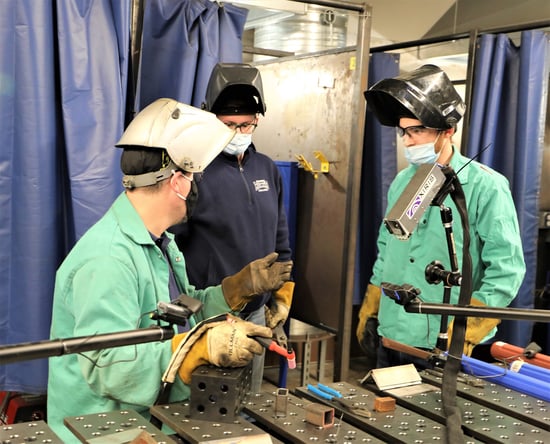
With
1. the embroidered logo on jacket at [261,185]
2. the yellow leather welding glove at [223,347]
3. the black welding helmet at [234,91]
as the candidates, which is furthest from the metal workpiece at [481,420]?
the black welding helmet at [234,91]

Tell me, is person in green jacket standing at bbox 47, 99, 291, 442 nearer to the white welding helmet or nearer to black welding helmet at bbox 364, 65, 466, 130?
the white welding helmet

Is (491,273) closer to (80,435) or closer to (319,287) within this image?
(319,287)

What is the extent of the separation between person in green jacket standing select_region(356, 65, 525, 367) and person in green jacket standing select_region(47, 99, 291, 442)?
2.25 feet

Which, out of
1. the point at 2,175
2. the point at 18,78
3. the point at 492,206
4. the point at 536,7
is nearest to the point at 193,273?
the point at 2,175

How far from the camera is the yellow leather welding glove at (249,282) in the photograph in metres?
1.83

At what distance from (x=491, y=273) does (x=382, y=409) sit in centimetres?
81

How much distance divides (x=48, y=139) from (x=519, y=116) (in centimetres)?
211

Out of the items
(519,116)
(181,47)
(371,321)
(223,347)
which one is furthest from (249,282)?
(519,116)

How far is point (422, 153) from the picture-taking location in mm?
2135

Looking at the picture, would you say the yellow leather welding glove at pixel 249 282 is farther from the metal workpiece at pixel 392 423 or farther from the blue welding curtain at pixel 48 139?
the blue welding curtain at pixel 48 139

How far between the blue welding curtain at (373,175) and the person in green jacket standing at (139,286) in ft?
6.18

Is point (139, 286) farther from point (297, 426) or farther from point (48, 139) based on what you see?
point (48, 139)

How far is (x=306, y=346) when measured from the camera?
3.33 m

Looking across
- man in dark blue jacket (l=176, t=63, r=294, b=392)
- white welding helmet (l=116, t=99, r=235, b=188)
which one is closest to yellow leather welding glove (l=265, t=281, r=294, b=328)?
man in dark blue jacket (l=176, t=63, r=294, b=392)
